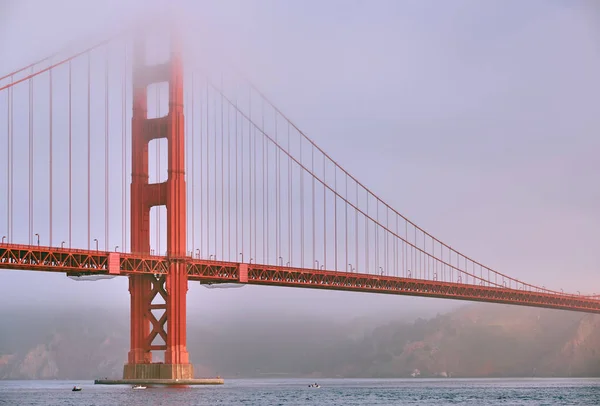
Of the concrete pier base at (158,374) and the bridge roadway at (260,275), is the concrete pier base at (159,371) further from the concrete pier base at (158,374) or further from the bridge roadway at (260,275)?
the bridge roadway at (260,275)

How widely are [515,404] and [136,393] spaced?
25792mm

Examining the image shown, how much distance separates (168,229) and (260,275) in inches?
487

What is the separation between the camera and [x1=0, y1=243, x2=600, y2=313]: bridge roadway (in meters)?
79.1

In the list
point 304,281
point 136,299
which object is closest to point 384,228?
point 304,281

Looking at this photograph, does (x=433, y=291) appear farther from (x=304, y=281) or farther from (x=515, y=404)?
(x=515, y=404)


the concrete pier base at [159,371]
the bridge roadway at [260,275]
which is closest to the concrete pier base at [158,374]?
the concrete pier base at [159,371]

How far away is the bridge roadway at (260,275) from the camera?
260ft

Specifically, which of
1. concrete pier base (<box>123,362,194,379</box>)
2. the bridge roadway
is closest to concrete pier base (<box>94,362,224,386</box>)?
concrete pier base (<box>123,362,194,379</box>)

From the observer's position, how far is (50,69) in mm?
84625

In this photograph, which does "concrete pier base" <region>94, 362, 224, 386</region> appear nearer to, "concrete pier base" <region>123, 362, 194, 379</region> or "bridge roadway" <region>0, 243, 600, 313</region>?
"concrete pier base" <region>123, 362, 194, 379</region>

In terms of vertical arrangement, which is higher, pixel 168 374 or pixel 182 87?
pixel 182 87

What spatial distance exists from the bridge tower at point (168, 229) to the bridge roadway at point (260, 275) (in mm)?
1924

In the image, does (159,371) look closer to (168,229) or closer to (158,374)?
(158,374)

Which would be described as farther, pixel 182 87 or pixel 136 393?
pixel 182 87
